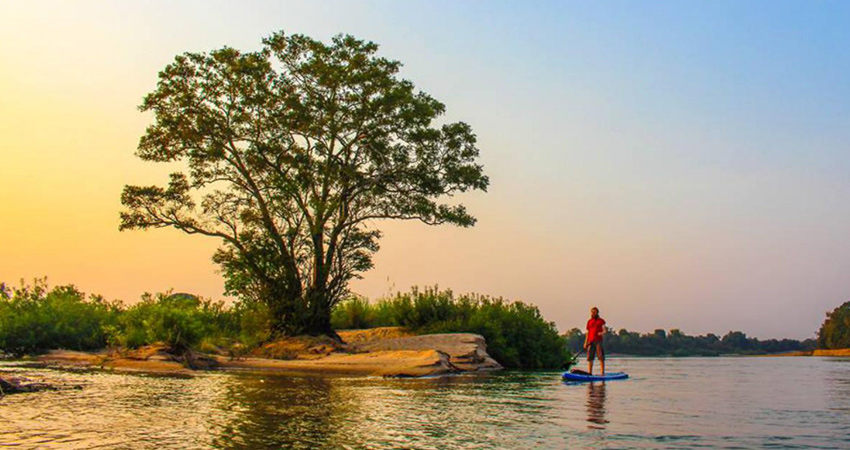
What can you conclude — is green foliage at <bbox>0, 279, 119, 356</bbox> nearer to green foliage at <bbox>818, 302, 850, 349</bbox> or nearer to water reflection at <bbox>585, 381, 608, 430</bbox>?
water reflection at <bbox>585, 381, 608, 430</bbox>

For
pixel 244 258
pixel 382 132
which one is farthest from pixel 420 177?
pixel 244 258

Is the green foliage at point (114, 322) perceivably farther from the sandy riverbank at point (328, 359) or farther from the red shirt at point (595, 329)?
the red shirt at point (595, 329)

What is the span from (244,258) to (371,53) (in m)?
10.8

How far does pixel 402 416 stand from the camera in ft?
42.4

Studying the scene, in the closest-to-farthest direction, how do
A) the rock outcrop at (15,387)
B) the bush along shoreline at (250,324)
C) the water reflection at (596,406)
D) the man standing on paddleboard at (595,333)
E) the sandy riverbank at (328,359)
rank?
the water reflection at (596,406)
the rock outcrop at (15,387)
the man standing on paddleboard at (595,333)
the sandy riverbank at (328,359)
the bush along shoreline at (250,324)

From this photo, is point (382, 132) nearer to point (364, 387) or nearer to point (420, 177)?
point (420, 177)

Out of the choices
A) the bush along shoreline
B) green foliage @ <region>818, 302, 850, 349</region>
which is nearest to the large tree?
the bush along shoreline

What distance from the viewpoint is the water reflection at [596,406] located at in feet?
40.9

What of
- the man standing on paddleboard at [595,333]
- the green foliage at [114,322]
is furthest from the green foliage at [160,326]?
the man standing on paddleboard at [595,333]

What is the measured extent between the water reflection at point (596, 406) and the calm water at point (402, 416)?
5 cm

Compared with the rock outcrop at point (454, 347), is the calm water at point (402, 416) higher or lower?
lower

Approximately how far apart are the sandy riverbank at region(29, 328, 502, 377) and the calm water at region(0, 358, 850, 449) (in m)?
5.23

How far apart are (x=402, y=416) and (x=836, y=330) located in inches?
4245

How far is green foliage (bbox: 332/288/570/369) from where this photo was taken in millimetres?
34031
